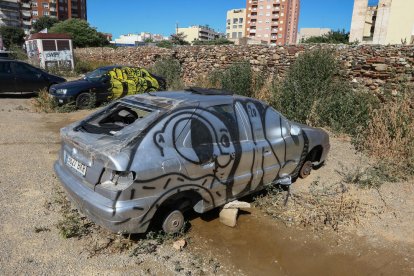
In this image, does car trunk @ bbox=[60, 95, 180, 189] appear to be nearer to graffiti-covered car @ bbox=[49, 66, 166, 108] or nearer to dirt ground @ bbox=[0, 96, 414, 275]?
dirt ground @ bbox=[0, 96, 414, 275]

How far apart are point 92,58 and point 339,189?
27055mm

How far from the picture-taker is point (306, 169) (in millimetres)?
5445

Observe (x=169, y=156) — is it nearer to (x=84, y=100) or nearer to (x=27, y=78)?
(x=84, y=100)

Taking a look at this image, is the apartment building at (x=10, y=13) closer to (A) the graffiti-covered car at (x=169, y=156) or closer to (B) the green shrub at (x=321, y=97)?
(B) the green shrub at (x=321, y=97)

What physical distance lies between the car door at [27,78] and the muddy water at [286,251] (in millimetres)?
11665

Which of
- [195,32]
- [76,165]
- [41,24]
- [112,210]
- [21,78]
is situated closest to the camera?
[112,210]

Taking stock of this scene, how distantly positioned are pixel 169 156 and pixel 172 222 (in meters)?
0.80

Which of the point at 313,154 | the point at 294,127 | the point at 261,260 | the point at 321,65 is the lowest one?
the point at 261,260

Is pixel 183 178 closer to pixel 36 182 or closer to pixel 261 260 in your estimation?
pixel 261 260

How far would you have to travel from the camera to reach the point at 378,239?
3932 mm

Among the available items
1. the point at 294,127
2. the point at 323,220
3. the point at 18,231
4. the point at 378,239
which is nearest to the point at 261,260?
the point at 323,220

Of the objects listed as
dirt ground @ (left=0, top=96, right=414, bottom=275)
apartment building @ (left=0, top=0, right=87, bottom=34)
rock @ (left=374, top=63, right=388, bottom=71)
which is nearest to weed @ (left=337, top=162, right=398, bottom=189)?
dirt ground @ (left=0, top=96, right=414, bottom=275)

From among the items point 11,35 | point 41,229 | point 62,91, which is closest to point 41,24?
point 11,35

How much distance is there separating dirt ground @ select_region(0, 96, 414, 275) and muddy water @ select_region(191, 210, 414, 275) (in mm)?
11
